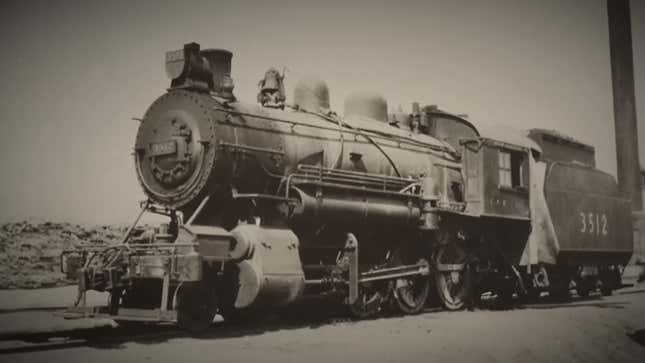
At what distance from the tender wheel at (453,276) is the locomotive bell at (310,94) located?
353 centimetres

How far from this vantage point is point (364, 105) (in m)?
12.9

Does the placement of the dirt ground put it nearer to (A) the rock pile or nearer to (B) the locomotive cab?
(B) the locomotive cab

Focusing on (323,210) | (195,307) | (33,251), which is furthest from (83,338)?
(33,251)

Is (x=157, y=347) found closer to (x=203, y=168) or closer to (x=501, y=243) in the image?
(x=203, y=168)

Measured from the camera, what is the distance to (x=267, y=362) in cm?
621

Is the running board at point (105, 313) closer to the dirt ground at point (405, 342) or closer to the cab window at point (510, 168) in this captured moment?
the dirt ground at point (405, 342)

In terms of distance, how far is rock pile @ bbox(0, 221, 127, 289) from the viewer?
57.5ft

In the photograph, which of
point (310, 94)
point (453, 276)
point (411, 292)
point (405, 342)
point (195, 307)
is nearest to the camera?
point (405, 342)

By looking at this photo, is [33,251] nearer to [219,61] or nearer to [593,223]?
[219,61]

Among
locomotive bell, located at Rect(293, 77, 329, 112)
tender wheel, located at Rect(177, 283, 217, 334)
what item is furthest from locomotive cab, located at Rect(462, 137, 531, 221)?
tender wheel, located at Rect(177, 283, 217, 334)

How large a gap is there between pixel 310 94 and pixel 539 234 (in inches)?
223

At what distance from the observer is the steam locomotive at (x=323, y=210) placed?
8.71 metres

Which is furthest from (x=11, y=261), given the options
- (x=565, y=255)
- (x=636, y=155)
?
(x=636, y=155)

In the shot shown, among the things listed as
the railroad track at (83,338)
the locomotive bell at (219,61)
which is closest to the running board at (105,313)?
the railroad track at (83,338)
